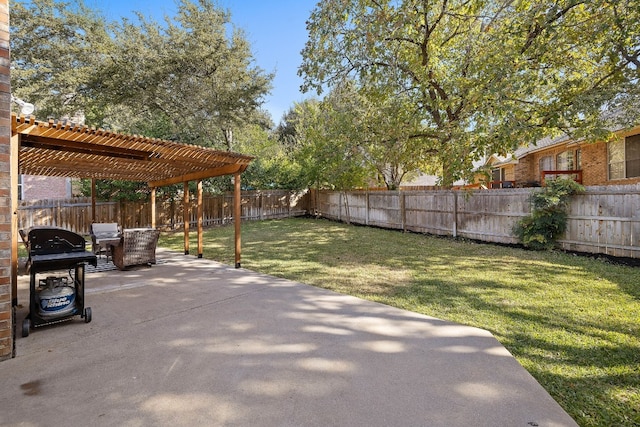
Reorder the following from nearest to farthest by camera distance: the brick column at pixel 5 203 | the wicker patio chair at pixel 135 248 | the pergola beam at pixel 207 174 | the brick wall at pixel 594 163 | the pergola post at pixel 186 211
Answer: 1. the brick column at pixel 5 203
2. the wicker patio chair at pixel 135 248
3. the pergola beam at pixel 207 174
4. the pergola post at pixel 186 211
5. the brick wall at pixel 594 163

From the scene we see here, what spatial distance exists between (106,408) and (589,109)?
911 cm

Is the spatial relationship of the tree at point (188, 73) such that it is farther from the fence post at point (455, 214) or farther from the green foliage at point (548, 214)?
the green foliage at point (548, 214)

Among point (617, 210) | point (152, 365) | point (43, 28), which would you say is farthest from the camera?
point (43, 28)

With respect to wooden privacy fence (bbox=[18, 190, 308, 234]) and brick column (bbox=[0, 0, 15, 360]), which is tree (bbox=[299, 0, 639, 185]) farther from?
wooden privacy fence (bbox=[18, 190, 308, 234])

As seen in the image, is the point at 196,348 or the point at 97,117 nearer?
the point at 196,348

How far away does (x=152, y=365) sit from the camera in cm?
267

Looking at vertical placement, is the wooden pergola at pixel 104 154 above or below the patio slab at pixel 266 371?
above

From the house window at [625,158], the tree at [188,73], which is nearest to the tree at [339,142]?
the tree at [188,73]

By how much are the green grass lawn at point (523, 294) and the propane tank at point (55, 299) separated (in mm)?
3107

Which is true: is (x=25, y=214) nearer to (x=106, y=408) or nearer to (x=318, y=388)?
(x=106, y=408)

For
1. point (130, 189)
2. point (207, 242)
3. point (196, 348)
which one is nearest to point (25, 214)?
point (130, 189)

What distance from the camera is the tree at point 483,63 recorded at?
6551 millimetres

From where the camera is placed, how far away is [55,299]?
3447mm

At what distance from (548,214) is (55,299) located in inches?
359
